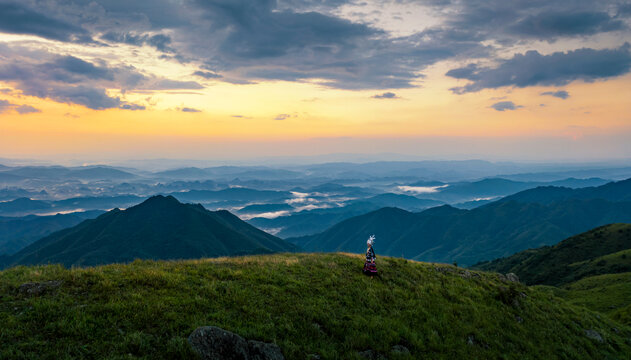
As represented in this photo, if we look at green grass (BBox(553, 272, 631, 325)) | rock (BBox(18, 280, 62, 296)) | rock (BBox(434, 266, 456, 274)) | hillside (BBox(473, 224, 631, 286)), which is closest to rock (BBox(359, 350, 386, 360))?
rock (BBox(18, 280, 62, 296))

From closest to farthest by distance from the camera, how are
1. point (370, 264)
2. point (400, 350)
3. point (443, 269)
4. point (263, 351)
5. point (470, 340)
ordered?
point (263, 351)
point (400, 350)
point (470, 340)
point (370, 264)
point (443, 269)

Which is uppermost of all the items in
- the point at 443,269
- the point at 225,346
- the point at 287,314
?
the point at 225,346

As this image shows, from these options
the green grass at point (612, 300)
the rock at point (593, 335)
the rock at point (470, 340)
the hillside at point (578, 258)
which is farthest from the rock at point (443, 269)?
the hillside at point (578, 258)

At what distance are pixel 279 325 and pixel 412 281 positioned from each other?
10.8 metres

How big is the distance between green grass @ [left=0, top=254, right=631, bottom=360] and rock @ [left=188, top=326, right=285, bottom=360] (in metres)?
0.39

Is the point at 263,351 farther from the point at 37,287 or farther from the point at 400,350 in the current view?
the point at 37,287

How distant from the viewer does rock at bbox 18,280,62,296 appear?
1205 centimetres

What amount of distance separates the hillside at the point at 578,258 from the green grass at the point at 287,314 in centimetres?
9999

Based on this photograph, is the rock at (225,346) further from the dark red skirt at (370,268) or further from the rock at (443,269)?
the rock at (443,269)

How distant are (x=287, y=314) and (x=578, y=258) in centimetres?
16121

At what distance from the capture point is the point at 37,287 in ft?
40.5

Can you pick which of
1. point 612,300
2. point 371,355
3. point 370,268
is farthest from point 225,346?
point 612,300

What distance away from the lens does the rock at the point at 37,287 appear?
12052 millimetres

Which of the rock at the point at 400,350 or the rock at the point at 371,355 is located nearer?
the rock at the point at 371,355
